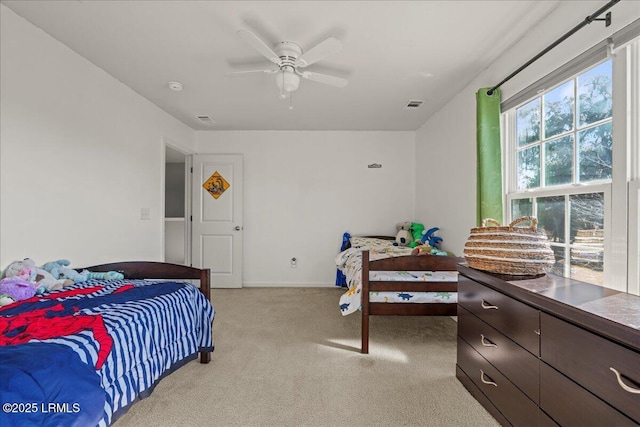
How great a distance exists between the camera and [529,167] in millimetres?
2230

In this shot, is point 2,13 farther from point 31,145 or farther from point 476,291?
point 476,291

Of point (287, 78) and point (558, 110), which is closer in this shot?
point (558, 110)

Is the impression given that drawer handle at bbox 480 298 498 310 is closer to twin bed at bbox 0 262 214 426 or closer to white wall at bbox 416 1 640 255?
white wall at bbox 416 1 640 255

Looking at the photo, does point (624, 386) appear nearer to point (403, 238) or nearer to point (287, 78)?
point (287, 78)

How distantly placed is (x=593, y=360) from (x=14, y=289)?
2.68m

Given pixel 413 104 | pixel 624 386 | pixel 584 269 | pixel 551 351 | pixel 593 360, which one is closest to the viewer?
pixel 624 386

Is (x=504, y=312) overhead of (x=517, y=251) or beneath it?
beneath

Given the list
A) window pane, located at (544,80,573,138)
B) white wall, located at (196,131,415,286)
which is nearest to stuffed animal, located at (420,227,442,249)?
white wall, located at (196,131,415,286)

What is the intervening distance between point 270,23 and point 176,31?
0.67 meters

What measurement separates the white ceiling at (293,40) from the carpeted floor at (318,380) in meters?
2.33

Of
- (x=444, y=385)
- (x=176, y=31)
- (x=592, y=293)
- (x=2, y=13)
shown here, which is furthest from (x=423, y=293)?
(x=2, y=13)

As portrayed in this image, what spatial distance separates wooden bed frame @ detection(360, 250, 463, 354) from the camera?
242 centimetres

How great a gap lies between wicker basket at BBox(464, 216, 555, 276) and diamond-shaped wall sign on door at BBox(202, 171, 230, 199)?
12.4ft

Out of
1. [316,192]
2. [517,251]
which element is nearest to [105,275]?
[517,251]
